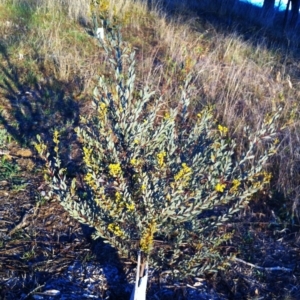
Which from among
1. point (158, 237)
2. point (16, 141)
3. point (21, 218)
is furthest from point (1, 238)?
point (16, 141)

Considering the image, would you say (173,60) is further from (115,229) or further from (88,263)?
(115,229)

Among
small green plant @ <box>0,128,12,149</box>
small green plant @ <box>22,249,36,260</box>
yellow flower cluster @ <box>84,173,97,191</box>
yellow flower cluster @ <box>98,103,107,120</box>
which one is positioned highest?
yellow flower cluster @ <box>98,103,107,120</box>

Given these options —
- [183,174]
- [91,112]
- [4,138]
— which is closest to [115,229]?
[183,174]

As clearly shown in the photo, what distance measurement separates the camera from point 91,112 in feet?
13.6

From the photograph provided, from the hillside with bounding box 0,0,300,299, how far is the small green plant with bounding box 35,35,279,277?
0.17 m

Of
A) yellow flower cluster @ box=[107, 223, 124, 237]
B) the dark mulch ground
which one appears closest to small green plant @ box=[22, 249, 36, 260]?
the dark mulch ground

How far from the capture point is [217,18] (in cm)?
824

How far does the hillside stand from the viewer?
8.45 ft

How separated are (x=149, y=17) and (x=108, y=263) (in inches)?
199

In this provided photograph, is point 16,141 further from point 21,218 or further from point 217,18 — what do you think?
point 217,18

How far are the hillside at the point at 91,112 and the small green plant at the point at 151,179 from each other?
0.17 metres

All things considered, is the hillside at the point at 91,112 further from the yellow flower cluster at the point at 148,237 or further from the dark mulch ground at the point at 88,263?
the yellow flower cluster at the point at 148,237

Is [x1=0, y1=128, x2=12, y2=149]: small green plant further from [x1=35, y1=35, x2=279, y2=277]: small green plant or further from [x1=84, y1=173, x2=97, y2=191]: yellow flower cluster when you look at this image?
[x1=84, y1=173, x2=97, y2=191]: yellow flower cluster

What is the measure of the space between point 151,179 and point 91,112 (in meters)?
1.88
